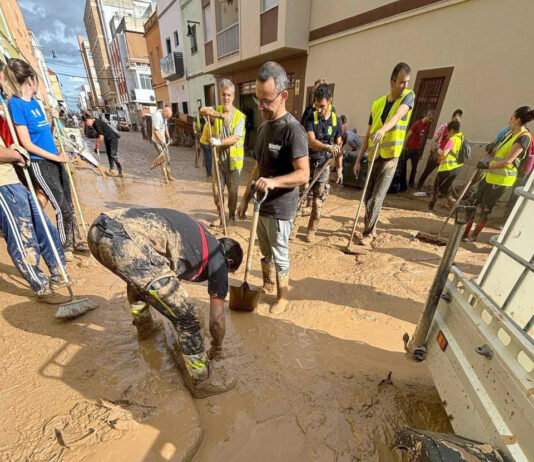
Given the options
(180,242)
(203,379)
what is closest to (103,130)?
(180,242)

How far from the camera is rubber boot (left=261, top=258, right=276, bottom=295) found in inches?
108

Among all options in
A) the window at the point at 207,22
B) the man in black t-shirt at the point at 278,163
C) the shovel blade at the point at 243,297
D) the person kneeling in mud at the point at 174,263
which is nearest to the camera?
the person kneeling in mud at the point at 174,263

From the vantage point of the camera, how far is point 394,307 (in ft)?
8.65

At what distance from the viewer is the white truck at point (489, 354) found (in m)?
0.90

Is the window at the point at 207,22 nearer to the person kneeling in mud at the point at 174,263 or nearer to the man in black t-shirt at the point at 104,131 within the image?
the man in black t-shirt at the point at 104,131

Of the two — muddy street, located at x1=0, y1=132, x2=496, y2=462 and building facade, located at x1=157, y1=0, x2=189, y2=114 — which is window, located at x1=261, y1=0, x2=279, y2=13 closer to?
muddy street, located at x1=0, y1=132, x2=496, y2=462

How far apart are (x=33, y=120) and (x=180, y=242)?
7.54ft

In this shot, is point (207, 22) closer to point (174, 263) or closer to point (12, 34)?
point (12, 34)

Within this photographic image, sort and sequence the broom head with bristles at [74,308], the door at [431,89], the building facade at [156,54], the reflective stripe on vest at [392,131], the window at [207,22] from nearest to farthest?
the broom head with bristles at [74,308]
the reflective stripe on vest at [392,131]
the door at [431,89]
the window at [207,22]
the building facade at [156,54]

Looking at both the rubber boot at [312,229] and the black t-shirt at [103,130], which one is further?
the black t-shirt at [103,130]

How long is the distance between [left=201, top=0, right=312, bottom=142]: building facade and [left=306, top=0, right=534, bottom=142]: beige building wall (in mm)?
1389

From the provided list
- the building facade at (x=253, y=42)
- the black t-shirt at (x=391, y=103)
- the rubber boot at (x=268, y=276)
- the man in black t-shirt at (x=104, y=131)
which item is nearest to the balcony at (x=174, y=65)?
the building facade at (x=253, y=42)

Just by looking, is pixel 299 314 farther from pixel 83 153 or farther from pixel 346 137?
pixel 83 153

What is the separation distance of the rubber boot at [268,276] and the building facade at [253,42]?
782 cm
